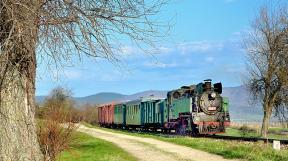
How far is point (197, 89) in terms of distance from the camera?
35.2 meters

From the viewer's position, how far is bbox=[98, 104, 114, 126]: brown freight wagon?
6297cm

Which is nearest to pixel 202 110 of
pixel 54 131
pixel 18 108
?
pixel 54 131

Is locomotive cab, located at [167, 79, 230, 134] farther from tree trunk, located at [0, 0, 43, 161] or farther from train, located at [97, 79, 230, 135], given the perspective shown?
tree trunk, located at [0, 0, 43, 161]

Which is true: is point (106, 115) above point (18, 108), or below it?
above

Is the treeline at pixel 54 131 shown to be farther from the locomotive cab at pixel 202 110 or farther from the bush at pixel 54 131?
the locomotive cab at pixel 202 110

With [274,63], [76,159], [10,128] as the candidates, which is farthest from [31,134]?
[274,63]

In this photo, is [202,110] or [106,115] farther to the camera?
[106,115]

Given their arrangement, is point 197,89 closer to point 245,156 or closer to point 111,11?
point 245,156

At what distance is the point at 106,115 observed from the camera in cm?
6838

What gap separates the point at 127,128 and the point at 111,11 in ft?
159

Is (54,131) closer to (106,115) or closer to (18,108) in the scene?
(18,108)

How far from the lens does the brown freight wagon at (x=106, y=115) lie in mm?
62969

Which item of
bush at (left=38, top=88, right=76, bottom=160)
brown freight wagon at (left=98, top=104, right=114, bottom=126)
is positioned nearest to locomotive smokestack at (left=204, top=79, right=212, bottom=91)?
bush at (left=38, top=88, right=76, bottom=160)

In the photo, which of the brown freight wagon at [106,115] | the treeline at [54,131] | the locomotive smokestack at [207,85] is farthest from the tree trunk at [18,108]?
the brown freight wagon at [106,115]
